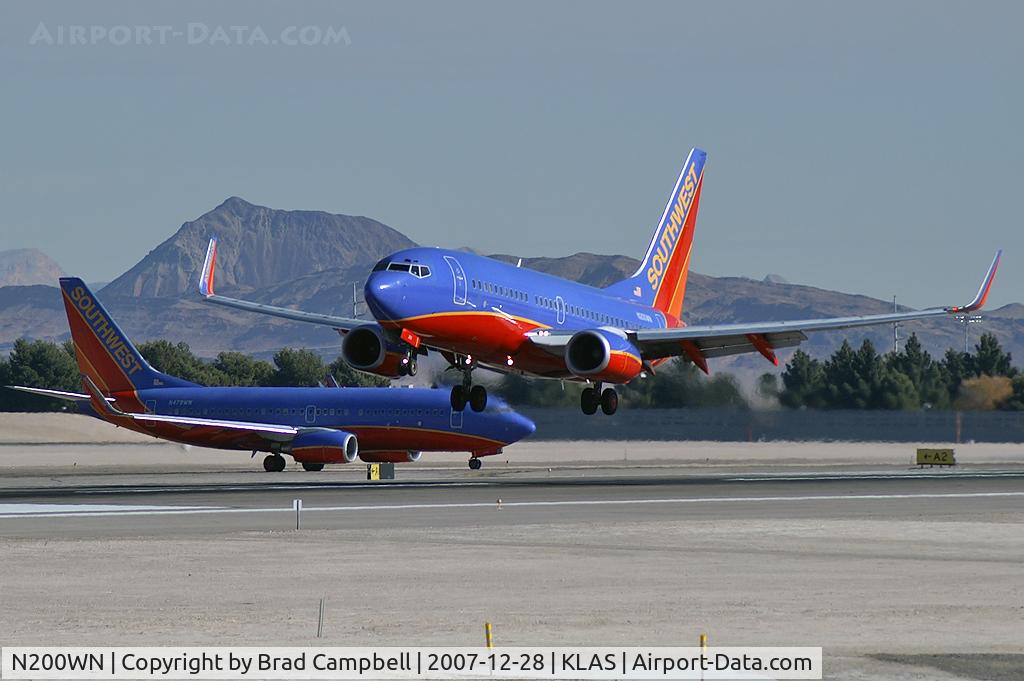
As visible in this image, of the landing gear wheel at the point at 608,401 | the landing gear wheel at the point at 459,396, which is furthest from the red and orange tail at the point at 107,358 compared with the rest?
the landing gear wheel at the point at 608,401

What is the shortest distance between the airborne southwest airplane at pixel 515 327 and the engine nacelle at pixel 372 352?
32 millimetres

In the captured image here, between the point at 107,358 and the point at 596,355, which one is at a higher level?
the point at 107,358

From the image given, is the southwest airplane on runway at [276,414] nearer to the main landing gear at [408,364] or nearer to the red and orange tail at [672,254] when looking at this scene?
the red and orange tail at [672,254]

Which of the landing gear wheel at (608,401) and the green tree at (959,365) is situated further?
the green tree at (959,365)

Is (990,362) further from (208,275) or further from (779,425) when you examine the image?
(208,275)

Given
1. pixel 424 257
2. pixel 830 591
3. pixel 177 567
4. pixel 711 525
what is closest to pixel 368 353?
pixel 424 257

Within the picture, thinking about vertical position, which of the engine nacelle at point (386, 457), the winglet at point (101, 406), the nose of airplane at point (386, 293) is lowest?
the engine nacelle at point (386, 457)

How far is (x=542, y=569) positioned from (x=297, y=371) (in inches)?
5179

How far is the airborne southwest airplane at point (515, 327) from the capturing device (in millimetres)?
48938

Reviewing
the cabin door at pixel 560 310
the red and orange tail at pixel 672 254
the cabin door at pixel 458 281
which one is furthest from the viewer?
the red and orange tail at pixel 672 254

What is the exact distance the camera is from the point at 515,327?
173ft

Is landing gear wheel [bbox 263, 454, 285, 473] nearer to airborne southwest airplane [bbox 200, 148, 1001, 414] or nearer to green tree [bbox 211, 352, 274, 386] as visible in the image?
airborne southwest airplane [bbox 200, 148, 1001, 414]

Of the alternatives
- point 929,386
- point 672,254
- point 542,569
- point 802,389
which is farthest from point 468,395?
point 929,386

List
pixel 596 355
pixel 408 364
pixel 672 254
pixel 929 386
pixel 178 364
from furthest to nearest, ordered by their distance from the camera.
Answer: pixel 178 364
pixel 929 386
pixel 672 254
pixel 596 355
pixel 408 364
